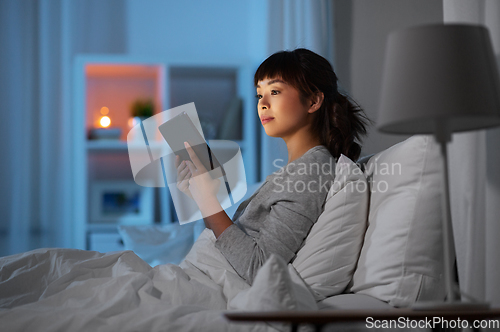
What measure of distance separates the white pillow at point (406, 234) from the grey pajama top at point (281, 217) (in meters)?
0.17

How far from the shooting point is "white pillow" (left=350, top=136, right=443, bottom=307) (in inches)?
39.6

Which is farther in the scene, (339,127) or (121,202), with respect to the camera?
(121,202)

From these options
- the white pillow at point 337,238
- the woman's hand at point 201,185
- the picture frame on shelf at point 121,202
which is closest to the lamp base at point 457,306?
the white pillow at point 337,238

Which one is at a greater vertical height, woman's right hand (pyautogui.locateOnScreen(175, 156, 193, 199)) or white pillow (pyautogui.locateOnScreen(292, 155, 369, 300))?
woman's right hand (pyautogui.locateOnScreen(175, 156, 193, 199))

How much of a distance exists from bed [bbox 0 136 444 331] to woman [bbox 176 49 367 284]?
0.05 metres

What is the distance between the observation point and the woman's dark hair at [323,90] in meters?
1.42

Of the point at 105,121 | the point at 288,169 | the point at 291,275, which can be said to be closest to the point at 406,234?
the point at 291,275

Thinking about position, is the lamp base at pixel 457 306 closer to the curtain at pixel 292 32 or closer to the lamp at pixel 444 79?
the lamp at pixel 444 79

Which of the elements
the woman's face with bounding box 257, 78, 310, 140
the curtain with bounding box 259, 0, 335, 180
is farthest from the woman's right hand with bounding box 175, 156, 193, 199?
the curtain with bounding box 259, 0, 335, 180

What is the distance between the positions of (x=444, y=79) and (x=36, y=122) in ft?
9.31

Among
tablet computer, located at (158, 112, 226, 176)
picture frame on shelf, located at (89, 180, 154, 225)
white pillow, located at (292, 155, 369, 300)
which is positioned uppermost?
tablet computer, located at (158, 112, 226, 176)

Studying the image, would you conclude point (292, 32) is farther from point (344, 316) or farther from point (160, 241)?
point (344, 316)

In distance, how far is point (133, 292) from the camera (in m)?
0.96
